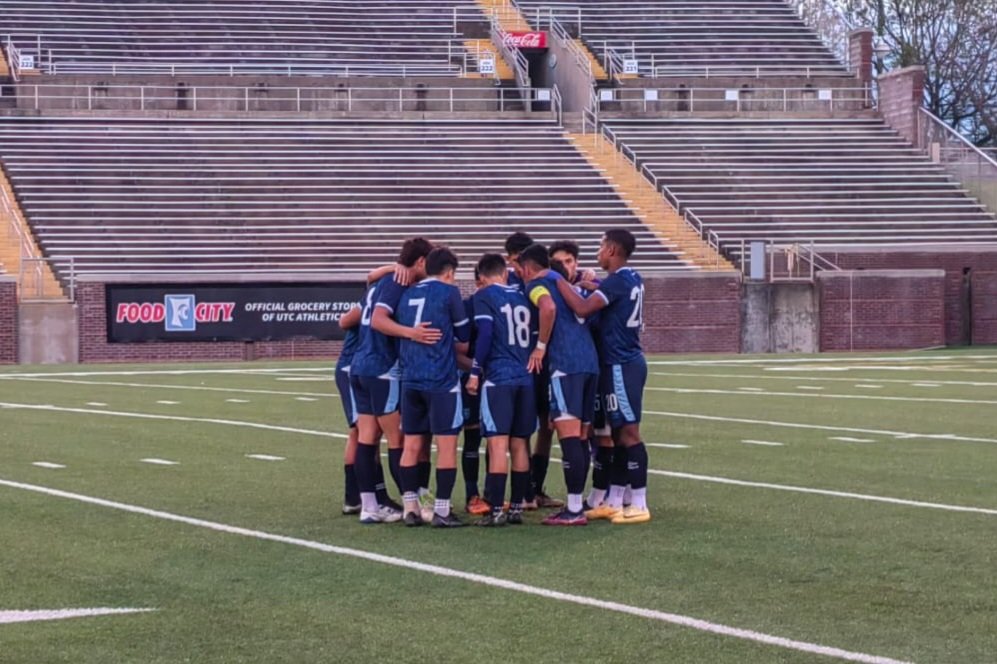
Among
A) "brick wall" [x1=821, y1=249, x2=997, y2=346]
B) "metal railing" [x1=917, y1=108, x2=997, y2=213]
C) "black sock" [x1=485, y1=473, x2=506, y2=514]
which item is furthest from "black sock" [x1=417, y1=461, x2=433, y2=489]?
"metal railing" [x1=917, y1=108, x2=997, y2=213]

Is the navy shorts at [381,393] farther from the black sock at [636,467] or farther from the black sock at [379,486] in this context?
the black sock at [636,467]

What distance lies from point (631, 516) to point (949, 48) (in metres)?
54.4

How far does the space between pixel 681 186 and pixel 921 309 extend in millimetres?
7129

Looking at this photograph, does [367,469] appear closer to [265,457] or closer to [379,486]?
[379,486]

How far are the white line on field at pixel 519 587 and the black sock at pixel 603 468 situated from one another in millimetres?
1914

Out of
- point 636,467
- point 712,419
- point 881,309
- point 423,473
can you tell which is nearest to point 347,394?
point 423,473

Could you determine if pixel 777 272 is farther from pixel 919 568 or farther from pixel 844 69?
pixel 919 568

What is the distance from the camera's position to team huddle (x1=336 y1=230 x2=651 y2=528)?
381 inches

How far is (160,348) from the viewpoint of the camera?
109 feet

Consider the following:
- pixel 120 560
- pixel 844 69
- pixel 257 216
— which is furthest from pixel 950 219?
pixel 120 560

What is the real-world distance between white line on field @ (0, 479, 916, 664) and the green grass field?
0.06 ft

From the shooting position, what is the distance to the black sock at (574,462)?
32.2 ft

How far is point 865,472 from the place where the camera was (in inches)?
488

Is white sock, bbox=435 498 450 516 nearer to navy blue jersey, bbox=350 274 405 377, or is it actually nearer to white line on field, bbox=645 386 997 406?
navy blue jersey, bbox=350 274 405 377
